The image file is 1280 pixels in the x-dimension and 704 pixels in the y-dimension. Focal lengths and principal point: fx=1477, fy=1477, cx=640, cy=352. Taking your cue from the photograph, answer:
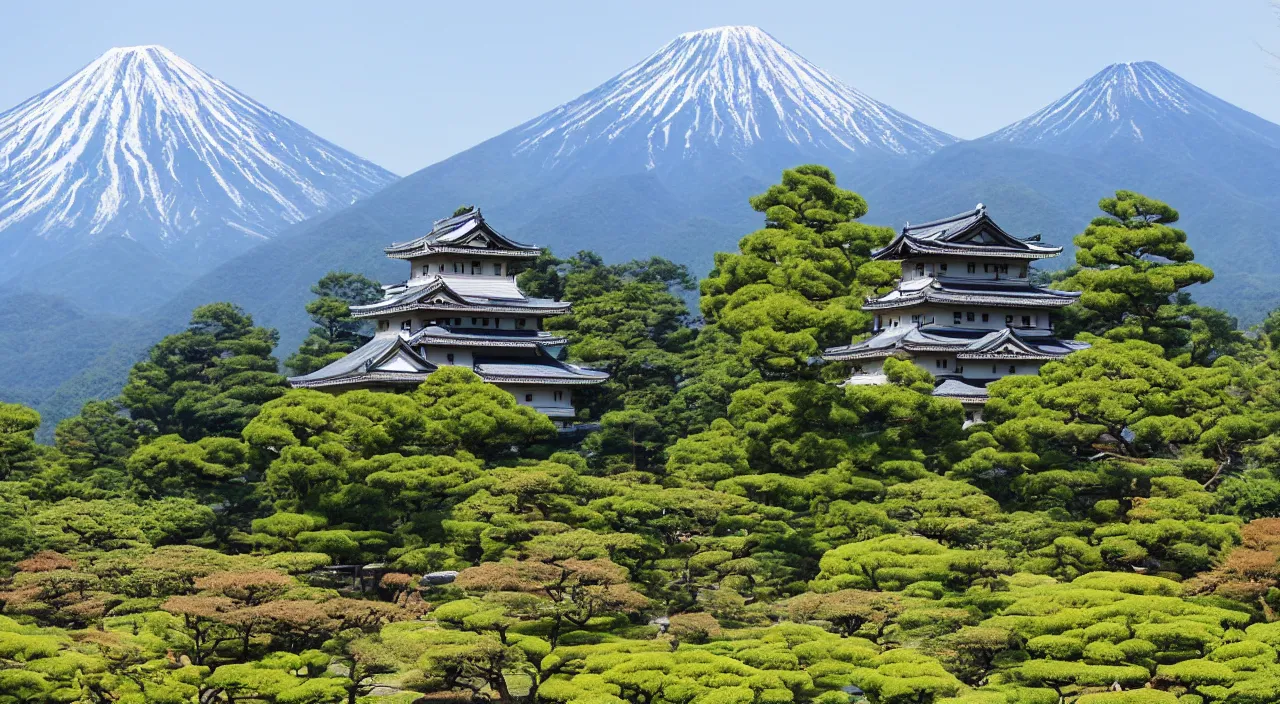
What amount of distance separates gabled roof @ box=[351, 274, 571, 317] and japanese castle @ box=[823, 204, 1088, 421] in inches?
341

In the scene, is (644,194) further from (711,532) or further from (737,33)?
(711,532)

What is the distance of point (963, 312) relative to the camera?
42.0 m

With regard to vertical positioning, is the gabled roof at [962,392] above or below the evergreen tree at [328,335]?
below

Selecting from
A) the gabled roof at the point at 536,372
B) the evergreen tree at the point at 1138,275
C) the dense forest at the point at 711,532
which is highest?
the evergreen tree at the point at 1138,275

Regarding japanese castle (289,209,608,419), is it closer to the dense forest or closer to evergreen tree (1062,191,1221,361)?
the dense forest

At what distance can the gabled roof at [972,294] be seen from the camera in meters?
41.1

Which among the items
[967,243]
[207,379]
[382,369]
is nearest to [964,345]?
[967,243]

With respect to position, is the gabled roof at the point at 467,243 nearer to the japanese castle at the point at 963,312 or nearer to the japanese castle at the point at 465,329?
the japanese castle at the point at 465,329

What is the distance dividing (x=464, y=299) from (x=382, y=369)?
14.8 feet

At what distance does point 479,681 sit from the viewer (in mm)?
24047

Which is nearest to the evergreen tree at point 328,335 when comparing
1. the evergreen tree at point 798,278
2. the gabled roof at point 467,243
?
the gabled roof at point 467,243

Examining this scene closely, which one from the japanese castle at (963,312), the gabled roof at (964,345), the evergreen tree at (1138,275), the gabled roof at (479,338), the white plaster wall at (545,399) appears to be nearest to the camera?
the evergreen tree at (1138,275)

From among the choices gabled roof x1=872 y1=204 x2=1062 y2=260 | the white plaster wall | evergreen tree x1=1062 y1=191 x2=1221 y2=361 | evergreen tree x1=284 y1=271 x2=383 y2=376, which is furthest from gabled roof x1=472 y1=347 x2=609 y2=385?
evergreen tree x1=1062 y1=191 x2=1221 y2=361

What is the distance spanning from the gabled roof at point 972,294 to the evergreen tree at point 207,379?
17.8 metres
